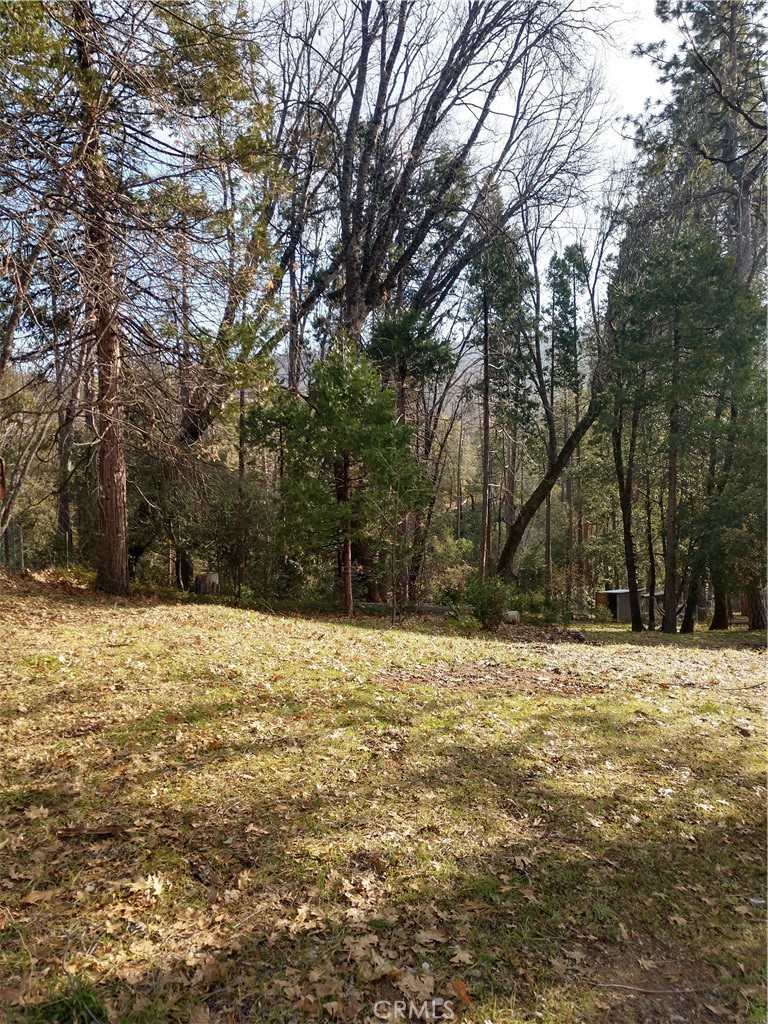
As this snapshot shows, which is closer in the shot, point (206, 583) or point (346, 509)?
point (346, 509)

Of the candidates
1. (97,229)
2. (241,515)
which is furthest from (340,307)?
(97,229)

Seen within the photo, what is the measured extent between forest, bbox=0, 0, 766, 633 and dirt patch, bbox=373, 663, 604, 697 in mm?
4434

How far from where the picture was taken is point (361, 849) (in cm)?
355

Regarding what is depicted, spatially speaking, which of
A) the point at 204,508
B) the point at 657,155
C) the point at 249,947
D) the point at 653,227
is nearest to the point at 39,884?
the point at 249,947

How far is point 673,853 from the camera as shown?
3.83 metres

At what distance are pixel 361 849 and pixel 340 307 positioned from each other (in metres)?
18.6

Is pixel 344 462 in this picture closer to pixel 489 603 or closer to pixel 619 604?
pixel 489 603

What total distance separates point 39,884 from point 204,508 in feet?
39.0

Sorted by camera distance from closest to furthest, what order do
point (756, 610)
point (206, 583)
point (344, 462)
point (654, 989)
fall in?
1. point (654, 989)
2. point (344, 462)
3. point (206, 583)
4. point (756, 610)

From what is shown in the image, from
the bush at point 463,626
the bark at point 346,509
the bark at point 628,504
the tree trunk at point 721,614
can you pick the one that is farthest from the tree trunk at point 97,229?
the tree trunk at point 721,614

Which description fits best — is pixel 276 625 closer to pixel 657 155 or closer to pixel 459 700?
pixel 459 700

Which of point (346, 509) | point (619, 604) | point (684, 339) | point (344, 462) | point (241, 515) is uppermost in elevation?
point (684, 339)

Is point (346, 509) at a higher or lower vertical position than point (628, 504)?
lower

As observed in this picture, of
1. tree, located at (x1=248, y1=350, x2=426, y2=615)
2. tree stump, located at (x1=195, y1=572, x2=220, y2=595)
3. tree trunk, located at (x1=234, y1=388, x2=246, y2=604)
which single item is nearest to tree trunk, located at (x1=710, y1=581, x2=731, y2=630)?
tree, located at (x1=248, y1=350, x2=426, y2=615)
